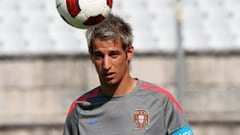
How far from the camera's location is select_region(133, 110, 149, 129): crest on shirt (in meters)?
4.28

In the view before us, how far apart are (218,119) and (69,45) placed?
2076 millimetres

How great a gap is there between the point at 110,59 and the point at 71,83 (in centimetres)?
478

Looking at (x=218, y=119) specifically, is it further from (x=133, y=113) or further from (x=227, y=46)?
(x=133, y=113)

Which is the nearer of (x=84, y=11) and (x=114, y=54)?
(x=114, y=54)

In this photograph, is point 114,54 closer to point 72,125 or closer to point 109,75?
point 109,75

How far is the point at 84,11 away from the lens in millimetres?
4840

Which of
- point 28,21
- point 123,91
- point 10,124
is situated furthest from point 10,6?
point 123,91

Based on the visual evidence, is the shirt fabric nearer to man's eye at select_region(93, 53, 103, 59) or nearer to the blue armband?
the blue armband

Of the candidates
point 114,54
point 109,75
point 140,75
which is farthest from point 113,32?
point 140,75

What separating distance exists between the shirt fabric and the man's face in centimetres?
15

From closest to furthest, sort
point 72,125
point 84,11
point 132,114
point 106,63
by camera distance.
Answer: point 106,63 < point 132,114 < point 72,125 < point 84,11

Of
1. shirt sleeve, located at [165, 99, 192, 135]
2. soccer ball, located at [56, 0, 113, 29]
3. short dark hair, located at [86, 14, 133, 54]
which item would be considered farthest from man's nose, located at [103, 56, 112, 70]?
soccer ball, located at [56, 0, 113, 29]

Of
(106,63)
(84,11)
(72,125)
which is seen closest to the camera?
(106,63)

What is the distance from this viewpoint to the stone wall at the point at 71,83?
884 centimetres
